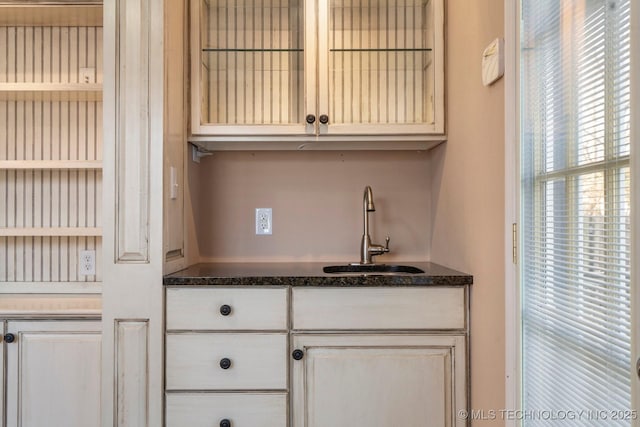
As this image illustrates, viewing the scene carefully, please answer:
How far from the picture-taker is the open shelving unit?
2127 mm

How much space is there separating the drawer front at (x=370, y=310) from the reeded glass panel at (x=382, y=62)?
2.41 ft

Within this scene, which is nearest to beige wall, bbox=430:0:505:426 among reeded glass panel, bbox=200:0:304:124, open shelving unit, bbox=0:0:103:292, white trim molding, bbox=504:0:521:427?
white trim molding, bbox=504:0:521:427

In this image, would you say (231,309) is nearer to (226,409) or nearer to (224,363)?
(224,363)

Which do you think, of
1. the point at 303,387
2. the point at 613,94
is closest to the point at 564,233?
the point at 613,94

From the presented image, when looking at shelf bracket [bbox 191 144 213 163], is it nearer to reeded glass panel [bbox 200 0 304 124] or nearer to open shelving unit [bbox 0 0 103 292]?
reeded glass panel [bbox 200 0 304 124]

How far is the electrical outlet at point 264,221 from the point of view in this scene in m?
2.27

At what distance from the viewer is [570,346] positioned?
3.45ft

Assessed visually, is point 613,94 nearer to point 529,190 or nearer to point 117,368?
point 529,190

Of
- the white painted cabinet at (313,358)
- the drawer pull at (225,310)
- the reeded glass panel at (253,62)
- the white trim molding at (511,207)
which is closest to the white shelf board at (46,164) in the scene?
the reeded glass panel at (253,62)

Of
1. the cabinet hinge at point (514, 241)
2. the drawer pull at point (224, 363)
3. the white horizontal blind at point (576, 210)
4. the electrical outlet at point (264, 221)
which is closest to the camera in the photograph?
the white horizontal blind at point (576, 210)

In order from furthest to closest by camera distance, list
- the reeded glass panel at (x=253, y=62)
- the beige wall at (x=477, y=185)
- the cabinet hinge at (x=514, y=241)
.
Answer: the reeded glass panel at (x=253, y=62)
the beige wall at (x=477, y=185)
the cabinet hinge at (x=514, y=241)

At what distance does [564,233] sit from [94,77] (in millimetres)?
1978

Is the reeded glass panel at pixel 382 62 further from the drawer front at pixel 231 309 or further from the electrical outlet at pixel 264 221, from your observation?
the drawer front at pixel 231 309

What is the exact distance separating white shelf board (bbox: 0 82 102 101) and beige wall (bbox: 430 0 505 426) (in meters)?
1.40
